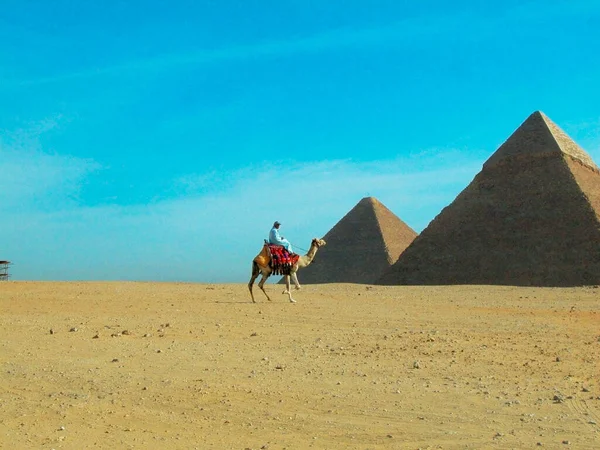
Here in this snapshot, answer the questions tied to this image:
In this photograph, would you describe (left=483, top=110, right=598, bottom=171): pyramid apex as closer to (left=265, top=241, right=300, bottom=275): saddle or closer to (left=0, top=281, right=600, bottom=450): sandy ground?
(left=265, top=241, right=300, bottom=275): saddle

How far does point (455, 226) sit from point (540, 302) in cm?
2305

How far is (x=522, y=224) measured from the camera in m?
36.6

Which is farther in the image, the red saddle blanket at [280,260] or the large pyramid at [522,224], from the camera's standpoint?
the large pyramid at [522,224]

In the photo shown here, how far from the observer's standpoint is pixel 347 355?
7.79m

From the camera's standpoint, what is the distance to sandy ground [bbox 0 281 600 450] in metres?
4.99

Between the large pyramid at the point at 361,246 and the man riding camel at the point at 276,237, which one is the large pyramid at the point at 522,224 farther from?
the man riding camel at the point at 276,237

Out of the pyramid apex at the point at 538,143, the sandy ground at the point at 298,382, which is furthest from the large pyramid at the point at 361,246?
the sandy ground at the point at 298,382

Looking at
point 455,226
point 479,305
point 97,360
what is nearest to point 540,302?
point 479,305

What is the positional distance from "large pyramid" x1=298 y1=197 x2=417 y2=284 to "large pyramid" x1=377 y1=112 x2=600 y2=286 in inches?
473

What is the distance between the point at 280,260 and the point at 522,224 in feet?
81.6

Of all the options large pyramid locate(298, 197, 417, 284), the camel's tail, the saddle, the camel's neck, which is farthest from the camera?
large pyramid locate(298, 197, 417, 284)

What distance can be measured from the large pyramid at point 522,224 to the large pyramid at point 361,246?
12.0 metres

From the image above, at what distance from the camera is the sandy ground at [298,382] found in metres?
4.99

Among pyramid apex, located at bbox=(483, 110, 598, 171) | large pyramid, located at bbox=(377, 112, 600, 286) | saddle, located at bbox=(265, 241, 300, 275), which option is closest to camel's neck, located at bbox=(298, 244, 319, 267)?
saddle, located at bbox=(265, 241, 300, 275)
